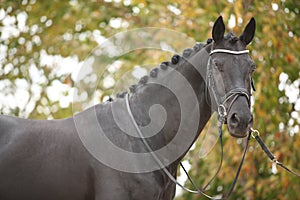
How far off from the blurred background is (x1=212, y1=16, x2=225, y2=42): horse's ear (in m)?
2.09

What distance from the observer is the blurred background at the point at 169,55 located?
776 centimetres

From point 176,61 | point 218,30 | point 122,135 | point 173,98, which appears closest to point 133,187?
point 122,135

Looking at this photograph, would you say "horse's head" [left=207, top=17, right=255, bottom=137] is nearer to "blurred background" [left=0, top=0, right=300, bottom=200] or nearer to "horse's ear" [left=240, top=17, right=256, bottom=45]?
"horse's ear" [left=240, top=17, right=256, bottom=45]

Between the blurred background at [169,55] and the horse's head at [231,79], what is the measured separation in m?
2.13

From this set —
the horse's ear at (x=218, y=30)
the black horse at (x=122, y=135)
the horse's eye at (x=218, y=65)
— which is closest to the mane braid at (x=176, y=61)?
the black horse at (x=122, y=135)

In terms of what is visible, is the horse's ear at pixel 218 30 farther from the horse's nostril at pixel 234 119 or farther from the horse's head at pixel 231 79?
the horse's nostril at pixel 234 119

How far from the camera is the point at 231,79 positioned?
12.3 ft

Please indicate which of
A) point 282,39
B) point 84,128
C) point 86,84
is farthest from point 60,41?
point 84,128

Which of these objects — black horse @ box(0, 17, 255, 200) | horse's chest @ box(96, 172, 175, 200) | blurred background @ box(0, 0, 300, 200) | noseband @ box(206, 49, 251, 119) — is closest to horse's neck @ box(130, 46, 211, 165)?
black horse @ box(0, 17, 255, 200)

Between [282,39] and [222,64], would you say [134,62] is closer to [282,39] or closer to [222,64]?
[282,39]

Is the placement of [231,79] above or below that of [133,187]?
above

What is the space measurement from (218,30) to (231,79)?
41 centimetres

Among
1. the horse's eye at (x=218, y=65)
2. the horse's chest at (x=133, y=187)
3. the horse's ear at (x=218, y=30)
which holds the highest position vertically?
the horse's ear at (x=218, y=30)

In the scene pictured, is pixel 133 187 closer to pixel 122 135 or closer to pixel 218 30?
pixel 122 135
